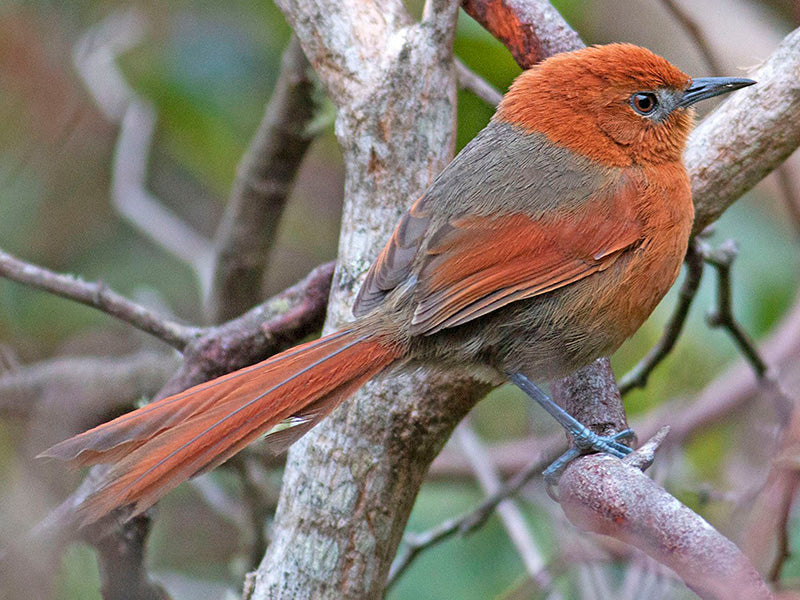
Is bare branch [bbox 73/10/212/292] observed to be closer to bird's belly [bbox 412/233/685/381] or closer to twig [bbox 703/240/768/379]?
bird's belly [bbox 412/233/685/381]

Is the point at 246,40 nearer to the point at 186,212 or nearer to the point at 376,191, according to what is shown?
the point at 186,212

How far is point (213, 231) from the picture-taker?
623cm

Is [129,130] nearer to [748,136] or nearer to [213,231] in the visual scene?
[213,231]

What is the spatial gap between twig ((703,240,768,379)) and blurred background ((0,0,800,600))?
1.15 feet

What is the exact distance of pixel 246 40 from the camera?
5324 millimetres

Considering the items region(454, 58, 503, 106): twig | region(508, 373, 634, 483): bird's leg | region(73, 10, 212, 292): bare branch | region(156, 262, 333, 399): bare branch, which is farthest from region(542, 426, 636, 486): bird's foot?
region(73, 10, 212, 292): bare branch

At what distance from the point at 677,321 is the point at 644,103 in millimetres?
787

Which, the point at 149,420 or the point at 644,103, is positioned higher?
the point at 644,103

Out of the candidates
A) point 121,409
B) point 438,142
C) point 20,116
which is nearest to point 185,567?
point 121,409

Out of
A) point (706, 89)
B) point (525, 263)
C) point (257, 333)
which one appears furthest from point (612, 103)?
point (257, 333)

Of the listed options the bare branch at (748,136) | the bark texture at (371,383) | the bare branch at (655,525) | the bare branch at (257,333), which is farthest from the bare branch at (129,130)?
the bare branch at (655,525)

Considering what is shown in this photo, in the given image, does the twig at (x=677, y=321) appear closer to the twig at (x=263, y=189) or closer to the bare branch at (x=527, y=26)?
the bare branch at (x=527, y=26)

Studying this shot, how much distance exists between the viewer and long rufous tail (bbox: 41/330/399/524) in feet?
7.61

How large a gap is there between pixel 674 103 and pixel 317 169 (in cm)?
313
